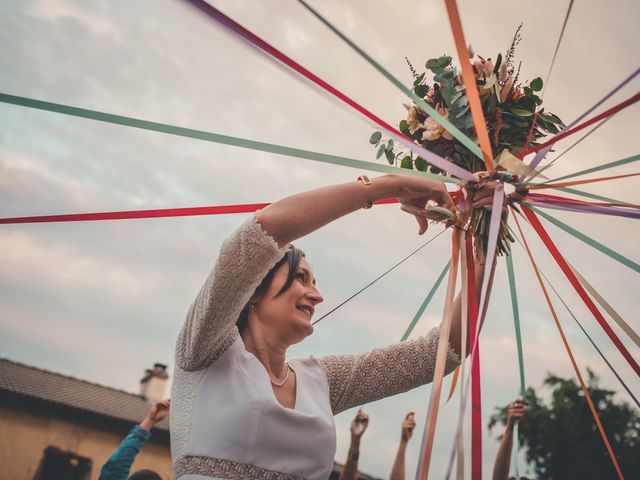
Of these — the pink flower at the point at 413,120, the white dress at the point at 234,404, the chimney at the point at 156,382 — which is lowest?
the white dress at the point at 234,404

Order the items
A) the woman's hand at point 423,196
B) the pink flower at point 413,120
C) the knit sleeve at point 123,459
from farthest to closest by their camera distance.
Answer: the knit sleeve at point 123,459
the pink flower at point 413,120
the woman's hand at point 423,196

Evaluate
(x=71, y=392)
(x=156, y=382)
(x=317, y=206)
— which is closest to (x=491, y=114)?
(x=317, y=206)

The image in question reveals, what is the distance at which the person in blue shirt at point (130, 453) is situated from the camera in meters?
3.20

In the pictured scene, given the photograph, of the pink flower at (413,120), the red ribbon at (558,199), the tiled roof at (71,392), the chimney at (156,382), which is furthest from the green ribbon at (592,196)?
the chimney at (156,382)

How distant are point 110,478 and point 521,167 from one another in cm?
296

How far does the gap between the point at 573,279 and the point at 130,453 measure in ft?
9.36

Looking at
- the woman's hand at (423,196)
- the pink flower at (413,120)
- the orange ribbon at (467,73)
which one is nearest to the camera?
the orange ribbon at (467,73)

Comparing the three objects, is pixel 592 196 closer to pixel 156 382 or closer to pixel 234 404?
pixel 234 404

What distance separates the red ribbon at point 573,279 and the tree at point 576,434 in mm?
20565

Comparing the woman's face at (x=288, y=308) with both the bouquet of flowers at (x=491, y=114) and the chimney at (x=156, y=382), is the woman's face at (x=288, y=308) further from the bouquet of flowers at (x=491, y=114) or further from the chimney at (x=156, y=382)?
the chimney at (x=156, y=382)

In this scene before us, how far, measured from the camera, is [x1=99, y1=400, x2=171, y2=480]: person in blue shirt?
3201 mm

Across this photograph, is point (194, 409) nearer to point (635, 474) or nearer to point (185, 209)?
point (185, 209)

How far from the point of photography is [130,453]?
3.34 m

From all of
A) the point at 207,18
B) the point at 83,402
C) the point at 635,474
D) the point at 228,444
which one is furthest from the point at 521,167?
the point at 635,474
